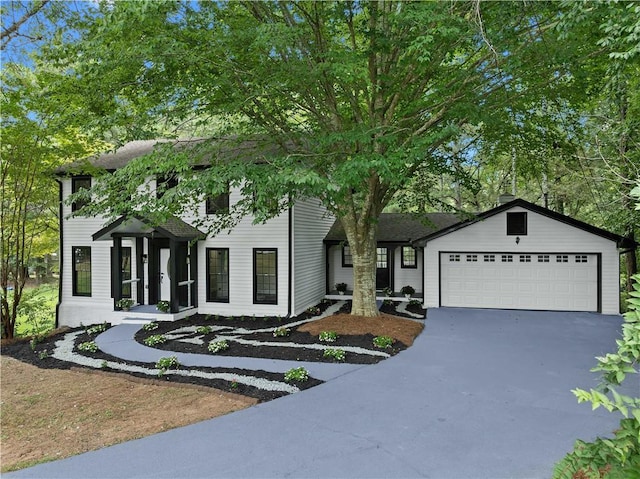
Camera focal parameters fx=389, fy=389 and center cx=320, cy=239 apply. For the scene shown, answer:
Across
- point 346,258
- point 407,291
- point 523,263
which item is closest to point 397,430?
point 523,263

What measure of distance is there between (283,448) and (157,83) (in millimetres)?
7564

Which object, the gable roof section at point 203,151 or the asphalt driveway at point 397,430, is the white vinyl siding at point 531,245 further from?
the gable roof section at point 203,151

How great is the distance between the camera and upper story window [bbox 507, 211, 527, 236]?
12414 mm

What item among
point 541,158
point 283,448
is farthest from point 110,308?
point 541,158

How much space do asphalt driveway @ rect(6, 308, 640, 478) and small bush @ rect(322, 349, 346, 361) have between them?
0.63m

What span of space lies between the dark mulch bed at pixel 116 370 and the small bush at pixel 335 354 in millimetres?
1134

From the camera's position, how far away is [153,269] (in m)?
12.5

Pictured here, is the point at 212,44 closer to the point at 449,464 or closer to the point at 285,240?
the point at 285,240

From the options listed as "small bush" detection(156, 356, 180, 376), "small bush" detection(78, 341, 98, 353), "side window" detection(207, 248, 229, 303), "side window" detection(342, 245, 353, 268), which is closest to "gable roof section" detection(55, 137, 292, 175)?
"side window" detection(207, 248, 229, 303)

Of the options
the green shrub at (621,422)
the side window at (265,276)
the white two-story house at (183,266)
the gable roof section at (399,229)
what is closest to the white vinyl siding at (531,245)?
the gable roof section at (399,229)

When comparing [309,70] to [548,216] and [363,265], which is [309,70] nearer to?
[363,265]

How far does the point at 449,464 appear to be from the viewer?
401 cm

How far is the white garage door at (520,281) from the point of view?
12.1 m

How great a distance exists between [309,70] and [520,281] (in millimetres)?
9551
